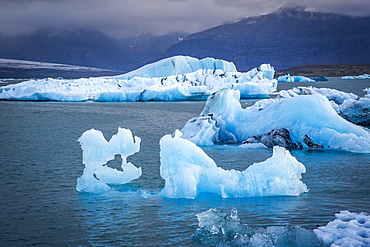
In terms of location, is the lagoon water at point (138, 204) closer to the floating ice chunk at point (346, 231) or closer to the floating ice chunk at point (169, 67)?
the floating ice chunk at point (346, 231)

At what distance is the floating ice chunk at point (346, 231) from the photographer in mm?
4971

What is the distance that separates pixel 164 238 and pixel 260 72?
3373 cm

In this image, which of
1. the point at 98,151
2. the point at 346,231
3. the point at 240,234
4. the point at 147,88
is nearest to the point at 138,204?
the point at 98,151

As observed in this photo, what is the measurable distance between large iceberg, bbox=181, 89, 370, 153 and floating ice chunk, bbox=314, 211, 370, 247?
657 cm

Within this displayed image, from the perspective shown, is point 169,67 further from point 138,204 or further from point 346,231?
point 346,231

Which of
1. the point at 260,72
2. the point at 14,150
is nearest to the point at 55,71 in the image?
the point at 260,72

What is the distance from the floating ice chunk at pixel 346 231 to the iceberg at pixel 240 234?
0.14 metres

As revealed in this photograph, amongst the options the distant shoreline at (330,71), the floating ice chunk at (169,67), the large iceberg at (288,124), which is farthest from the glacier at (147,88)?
the distant shoreline at (330,71)

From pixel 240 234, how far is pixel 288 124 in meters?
8.25

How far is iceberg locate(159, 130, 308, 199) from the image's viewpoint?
7242 mm

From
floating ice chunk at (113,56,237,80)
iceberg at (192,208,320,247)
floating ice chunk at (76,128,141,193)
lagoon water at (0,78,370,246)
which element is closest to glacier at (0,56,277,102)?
floating ice chunk at (113,56,237,80)

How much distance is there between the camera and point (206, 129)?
13461 millimetres

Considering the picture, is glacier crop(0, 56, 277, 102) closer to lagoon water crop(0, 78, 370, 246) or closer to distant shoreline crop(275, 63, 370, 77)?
lagoon water crop(0, 78, 370, 246)

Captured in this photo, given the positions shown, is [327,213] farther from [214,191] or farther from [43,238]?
[43,238]
